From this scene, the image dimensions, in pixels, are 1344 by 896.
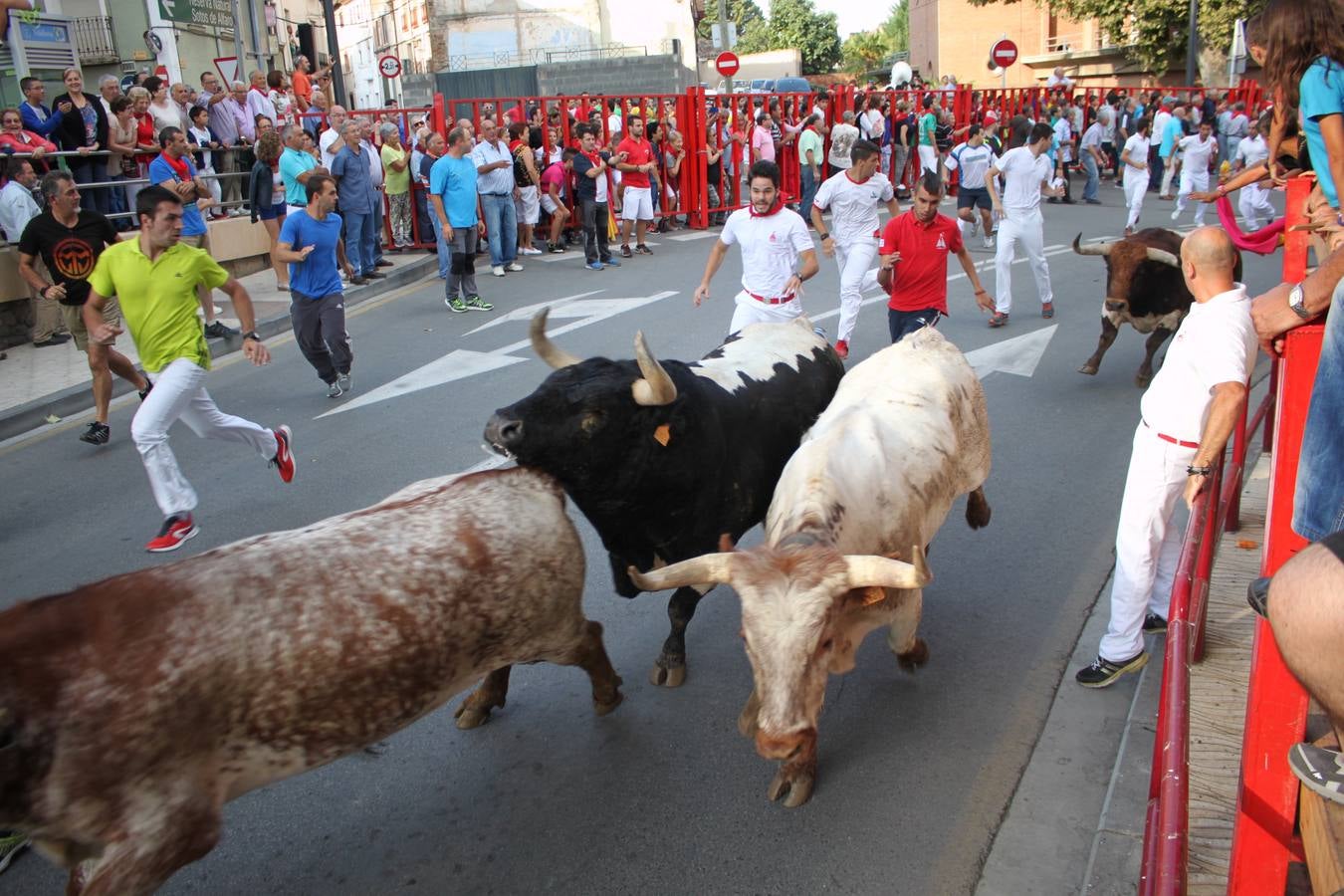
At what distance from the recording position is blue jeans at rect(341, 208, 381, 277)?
14.1 meters

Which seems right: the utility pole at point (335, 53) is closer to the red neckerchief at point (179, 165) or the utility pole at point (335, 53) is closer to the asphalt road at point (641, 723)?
the red neckerchief at point (179, 165)

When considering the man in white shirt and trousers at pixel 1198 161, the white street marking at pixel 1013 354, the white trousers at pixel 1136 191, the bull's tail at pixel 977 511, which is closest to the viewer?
the bull's tail at pixel 977 511

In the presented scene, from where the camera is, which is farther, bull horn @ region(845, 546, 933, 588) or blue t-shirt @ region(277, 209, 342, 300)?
blue t-shirt @ region(277, 209, 342, 300)

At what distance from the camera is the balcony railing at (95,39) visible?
2634 centimetres

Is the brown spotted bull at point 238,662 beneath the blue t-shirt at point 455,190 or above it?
beneath

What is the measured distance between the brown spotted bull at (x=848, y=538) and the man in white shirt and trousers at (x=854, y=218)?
13.8ft

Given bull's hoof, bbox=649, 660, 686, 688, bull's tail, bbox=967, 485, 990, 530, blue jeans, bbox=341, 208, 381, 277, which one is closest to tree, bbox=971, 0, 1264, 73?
blue jeans, bbox=341, 208, 381, 277

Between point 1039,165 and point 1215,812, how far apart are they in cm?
A: 966

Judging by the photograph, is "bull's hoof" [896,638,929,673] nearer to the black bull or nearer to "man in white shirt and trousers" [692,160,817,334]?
the black bull

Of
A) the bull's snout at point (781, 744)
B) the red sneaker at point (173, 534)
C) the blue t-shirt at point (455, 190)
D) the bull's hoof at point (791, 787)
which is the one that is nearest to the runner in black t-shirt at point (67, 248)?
the red sneaker at point (173, 534)

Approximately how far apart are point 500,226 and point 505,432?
39.9 ft

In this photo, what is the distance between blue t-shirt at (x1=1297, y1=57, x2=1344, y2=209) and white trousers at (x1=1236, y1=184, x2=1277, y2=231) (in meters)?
13.6

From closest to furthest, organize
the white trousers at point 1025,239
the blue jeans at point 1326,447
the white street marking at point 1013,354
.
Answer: the blue jeans at point 1326,447 < the white street marking at point 1013,354 < the white trousers at point 1025,239

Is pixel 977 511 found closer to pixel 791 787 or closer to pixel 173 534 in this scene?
Result: pixel 791 787
